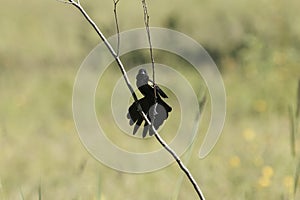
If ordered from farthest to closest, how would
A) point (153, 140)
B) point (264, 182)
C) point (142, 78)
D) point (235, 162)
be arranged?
point (153, 140) → point (235, 162) → point (264, 182) → point (142, 78)

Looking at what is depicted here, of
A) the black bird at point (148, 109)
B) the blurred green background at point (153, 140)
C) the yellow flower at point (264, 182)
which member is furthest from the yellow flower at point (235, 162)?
the black bird at point (148, 109)

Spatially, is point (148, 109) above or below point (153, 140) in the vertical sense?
below

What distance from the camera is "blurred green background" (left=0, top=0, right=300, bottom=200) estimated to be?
125 inches

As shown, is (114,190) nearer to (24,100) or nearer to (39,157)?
(39,157)

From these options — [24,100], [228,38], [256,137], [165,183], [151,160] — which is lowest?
[165,183]

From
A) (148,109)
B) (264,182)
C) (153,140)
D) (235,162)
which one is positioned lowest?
(148,109)

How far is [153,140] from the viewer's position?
15.8ft

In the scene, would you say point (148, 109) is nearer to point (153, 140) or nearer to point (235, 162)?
point (235, 162)

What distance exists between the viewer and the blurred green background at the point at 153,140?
316 cm

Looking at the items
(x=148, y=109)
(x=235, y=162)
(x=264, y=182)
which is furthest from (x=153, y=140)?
(x=148, y=109)

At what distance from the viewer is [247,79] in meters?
6.79

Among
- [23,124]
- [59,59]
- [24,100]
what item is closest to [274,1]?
[59,59]

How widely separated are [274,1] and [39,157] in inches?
212

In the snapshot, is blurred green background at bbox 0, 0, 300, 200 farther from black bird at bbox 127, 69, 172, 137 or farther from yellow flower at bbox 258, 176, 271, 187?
black bird at bbox 127, 69, 172, 137
